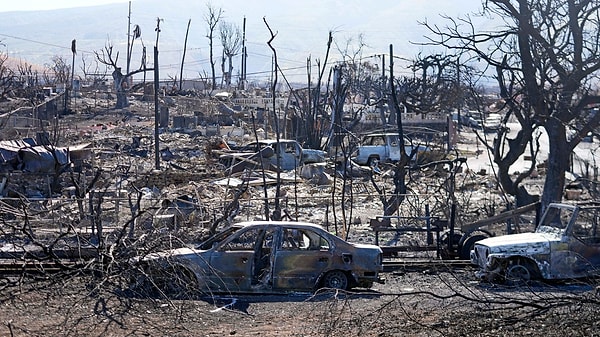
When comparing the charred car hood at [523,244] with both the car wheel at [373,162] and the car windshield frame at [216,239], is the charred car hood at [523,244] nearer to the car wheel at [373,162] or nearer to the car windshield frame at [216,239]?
the car windshield frame at [216,239]

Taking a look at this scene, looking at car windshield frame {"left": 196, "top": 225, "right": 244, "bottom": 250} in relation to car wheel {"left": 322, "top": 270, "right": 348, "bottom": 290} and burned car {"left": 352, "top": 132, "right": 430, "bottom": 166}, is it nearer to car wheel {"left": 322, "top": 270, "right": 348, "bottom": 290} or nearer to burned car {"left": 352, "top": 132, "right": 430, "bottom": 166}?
car wheel {"left": 322, "top": 270, "right": 348, "bottom": 290}

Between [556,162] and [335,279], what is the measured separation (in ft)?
35.3

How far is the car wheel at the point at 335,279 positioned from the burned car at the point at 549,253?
2535 millimetres

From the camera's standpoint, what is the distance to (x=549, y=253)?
A: 15500 mm

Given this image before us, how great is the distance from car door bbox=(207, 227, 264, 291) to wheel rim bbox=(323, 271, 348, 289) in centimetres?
123

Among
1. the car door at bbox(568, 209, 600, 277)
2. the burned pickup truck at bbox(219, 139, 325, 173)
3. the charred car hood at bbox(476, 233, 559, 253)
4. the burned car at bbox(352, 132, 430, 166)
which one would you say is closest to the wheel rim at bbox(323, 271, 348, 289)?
the charred car hood at bbox(476, 233, 559, 253)

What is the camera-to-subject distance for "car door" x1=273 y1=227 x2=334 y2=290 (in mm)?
14469

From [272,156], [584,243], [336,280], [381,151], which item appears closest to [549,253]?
[584,243]

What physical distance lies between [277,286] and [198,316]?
2.32 meters

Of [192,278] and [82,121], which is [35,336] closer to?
[192,278]

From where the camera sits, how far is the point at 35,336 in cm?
1100

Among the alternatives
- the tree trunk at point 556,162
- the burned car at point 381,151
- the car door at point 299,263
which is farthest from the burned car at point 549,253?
the burned car at point 381,151

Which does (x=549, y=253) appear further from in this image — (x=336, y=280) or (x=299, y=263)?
(x=299, y=263)

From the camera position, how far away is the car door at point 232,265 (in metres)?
14.2
